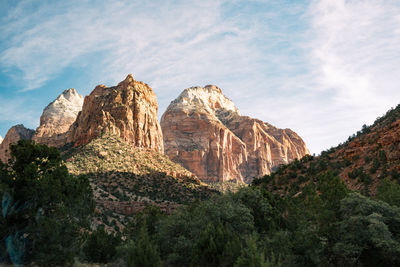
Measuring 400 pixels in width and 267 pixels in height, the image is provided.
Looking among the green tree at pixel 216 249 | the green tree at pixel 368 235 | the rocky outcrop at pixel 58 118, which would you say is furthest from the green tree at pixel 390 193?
the rocky outcrop at pixel 58 118

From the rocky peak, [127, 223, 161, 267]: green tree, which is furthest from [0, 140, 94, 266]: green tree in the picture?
the rocky peak

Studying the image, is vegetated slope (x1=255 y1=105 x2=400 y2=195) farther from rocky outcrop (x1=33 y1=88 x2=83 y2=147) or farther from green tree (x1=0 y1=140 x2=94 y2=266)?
rocky outcrop (x1=33 y1=88 x2=83 y2=147)

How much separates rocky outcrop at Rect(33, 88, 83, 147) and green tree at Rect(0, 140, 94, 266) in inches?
3195

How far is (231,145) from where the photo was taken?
145m

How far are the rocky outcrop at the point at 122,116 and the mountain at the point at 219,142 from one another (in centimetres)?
3975

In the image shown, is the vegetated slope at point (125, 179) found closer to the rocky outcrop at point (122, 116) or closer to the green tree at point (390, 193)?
the rocky outcrop at point (122, 116)

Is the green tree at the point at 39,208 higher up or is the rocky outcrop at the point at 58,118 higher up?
the rocky outcrop at the point at 58,118

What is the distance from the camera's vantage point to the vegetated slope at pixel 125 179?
174 feet

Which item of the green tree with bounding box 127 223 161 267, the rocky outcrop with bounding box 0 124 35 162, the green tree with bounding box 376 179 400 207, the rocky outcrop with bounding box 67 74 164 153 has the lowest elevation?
the green tree with bounding box 127 223 161 267

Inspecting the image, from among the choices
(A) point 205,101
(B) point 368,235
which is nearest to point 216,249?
(B) point 368,235

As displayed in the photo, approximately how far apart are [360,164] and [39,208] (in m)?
34.2

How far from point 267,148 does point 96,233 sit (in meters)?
131

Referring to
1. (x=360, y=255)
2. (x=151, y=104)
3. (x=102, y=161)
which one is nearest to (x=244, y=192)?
(x=360, y=255)

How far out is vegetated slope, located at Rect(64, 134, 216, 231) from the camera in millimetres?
53188
